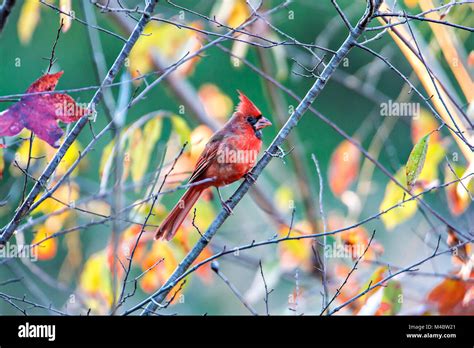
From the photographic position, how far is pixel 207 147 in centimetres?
318

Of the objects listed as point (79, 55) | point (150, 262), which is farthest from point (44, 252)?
point (79, 55)

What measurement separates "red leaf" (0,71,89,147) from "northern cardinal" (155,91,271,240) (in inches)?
48.2

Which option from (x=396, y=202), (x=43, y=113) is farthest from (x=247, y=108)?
(x=43, y=113)

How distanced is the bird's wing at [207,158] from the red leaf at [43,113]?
1.39m

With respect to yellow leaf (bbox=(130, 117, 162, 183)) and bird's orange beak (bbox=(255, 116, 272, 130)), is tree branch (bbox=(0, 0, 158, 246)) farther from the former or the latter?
bird's orange beak (bbox=(255, 116, 272, 130))

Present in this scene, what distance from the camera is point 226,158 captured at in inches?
118

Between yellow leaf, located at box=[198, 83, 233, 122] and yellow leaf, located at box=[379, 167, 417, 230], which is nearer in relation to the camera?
yellow leaf, located at box=[379, 167, 417, 230]

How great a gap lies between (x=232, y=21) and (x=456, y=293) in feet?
5.52

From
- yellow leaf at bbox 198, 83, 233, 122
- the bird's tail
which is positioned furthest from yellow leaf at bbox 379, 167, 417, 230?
Result: yellow leaf at bbox 198, 83, 233, 122

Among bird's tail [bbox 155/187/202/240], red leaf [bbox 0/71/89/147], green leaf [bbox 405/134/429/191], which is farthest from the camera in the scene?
bird's tail [bbox 155/187/202/240]

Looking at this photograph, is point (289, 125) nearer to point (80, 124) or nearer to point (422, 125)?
point (80, 124)

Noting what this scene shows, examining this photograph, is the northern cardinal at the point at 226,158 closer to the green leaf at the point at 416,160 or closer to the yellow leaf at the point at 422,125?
the green leaf at the point at 416,160

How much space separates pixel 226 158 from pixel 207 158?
14 cm

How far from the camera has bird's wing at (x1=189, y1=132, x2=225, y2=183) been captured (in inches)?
121
